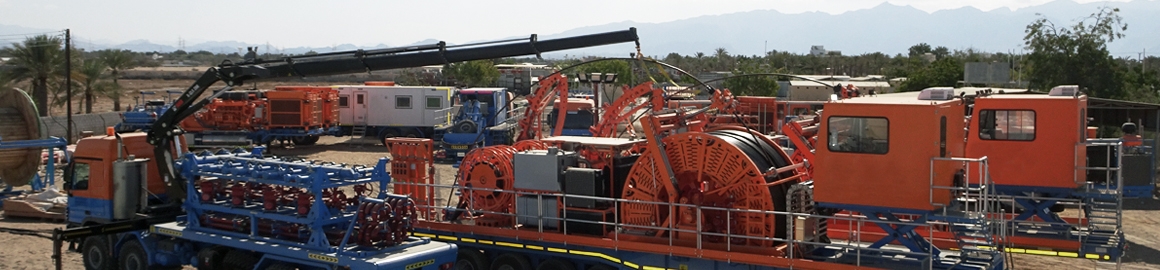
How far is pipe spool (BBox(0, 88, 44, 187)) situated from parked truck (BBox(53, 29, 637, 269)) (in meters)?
9.26

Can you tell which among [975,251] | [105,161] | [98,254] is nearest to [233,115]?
[98,254]

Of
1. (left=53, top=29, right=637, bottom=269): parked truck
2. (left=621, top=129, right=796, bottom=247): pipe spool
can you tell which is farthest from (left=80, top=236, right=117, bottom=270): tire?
(left=621, top=129, right=796, bottom=247): pipe spool

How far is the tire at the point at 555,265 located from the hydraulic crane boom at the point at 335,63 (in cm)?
332

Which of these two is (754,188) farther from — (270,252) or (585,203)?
(270,252)

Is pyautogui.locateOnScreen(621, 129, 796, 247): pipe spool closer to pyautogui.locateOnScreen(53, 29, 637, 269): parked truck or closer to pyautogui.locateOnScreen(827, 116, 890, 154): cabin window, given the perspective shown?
pyautogui.locateOnScreen(827, 116, 890, 154): cabin window

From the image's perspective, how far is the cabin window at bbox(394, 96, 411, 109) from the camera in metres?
40.6

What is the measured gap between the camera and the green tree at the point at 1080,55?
113 feet

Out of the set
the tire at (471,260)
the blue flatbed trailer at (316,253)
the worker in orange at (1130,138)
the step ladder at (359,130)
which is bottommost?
the tire at (471,260)

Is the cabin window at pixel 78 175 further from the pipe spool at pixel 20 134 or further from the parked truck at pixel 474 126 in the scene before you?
the parked truck at pixel 474 126

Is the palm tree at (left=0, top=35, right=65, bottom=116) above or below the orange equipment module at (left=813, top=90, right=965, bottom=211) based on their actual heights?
above

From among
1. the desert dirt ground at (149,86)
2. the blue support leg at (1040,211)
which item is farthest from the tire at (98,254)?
the desert dirt ground at (149,86)

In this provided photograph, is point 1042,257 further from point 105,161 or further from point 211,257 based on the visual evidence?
point 105,161

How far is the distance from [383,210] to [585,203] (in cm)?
329

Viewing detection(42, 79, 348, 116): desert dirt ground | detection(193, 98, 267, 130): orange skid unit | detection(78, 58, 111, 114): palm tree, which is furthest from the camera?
detection(42, 79, 348, 116): desert dirt ground
